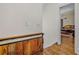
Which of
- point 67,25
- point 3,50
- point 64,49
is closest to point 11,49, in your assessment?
point 3,50

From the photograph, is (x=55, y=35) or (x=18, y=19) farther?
(x=55, y=35)

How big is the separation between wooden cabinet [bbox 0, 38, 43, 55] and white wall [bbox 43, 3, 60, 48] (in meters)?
0.13

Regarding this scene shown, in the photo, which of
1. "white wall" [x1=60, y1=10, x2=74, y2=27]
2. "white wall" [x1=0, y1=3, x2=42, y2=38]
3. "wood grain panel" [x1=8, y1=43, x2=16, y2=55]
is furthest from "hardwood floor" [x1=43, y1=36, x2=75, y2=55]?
"wood grain panel" [x1=8, y1=43, x2=16, y2=55]

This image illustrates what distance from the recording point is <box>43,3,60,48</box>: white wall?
1.66m

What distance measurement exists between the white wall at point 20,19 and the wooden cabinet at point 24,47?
164 mm

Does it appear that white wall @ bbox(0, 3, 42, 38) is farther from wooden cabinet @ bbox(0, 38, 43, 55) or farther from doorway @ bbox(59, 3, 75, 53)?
doorway @ bbox(59, 3, 75, 53)

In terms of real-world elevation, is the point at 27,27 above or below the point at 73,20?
below

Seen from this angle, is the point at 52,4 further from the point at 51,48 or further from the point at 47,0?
the point at 51,48

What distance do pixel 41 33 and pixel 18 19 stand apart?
41 cm

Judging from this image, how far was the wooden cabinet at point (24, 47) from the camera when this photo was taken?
1553 millimetres

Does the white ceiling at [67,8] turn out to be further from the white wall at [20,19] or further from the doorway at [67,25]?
the white wall at [20,19]
